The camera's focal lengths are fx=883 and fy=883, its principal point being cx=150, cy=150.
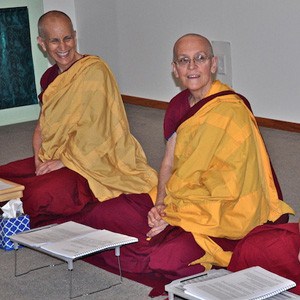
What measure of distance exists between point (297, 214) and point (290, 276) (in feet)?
5.09

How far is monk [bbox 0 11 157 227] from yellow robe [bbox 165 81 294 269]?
79 centimetres

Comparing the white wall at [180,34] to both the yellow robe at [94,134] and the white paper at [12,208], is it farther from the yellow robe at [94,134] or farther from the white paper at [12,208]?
the white paper at [12,208]

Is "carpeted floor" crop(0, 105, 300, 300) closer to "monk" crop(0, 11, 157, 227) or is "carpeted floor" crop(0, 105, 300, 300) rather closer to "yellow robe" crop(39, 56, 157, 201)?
"monk" crop(0, 11, 157, 227)

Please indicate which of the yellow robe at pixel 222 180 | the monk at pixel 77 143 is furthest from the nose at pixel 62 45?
the yellow robe at pixel 222 180

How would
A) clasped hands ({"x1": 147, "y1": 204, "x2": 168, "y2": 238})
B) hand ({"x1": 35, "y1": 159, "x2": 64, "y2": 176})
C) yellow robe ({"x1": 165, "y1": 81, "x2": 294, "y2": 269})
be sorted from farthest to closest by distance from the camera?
hand ({"x1": 35, "y1": 159, "x2": 64, "y2": 176}) → clasped hands ({"x1": 147, "y1": 204, "x2": 168, "y2": 238}) → yellow robe ({"x1": 165, "y1": 81, "x2": 294, "y2": 269})

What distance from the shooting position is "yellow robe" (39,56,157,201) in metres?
5.28

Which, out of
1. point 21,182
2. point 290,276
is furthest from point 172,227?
point 21,182

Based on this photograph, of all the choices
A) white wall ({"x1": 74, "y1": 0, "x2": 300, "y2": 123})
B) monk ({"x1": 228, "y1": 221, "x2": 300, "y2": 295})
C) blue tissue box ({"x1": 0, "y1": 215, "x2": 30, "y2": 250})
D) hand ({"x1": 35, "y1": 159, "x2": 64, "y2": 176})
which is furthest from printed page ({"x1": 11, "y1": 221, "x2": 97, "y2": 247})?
white wall ({"x1": 74, "y1": 0, "x2": 300, "y2": 123})

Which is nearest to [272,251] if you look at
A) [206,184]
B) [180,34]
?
[206,184]

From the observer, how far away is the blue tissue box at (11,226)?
502cm

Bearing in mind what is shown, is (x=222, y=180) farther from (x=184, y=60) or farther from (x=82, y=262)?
(x=82, y=262)

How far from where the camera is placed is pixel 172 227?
4465mm

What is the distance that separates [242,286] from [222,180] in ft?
2.95

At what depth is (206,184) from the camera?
431 cm
